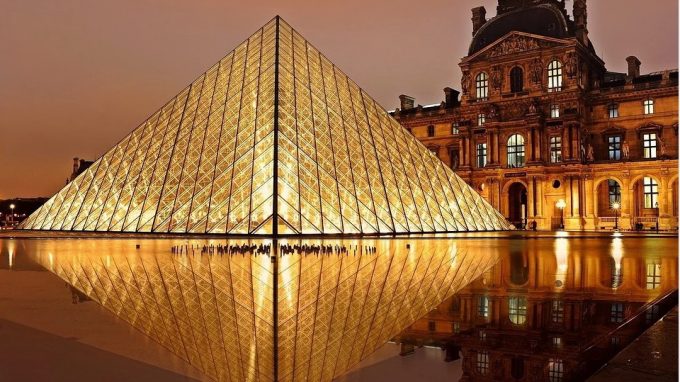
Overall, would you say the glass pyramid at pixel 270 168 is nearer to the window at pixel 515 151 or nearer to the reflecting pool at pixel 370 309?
the reflecting pool at pixel 370 309

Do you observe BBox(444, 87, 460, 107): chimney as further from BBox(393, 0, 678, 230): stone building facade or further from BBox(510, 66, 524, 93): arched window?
BBox(510, 66, 524, 93): arched window

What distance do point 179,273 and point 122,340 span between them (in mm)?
5551

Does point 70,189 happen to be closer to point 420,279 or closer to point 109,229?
point 109,229

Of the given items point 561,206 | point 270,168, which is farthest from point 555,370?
point 561,206

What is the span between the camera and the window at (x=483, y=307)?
6980 millimetres

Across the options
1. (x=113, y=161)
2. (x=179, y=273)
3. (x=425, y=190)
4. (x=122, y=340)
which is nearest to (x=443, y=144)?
(x=425, y=190)

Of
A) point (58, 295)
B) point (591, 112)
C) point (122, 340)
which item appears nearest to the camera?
point (122, 340)

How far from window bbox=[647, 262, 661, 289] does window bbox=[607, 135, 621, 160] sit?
3584 centimetres

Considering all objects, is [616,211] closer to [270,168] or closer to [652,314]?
[270,168]

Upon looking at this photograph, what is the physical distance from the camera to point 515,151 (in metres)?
49.2

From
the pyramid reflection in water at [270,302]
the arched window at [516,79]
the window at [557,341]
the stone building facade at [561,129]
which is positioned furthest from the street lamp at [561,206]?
the window at [557,341]

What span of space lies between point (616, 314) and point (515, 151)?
43.7m

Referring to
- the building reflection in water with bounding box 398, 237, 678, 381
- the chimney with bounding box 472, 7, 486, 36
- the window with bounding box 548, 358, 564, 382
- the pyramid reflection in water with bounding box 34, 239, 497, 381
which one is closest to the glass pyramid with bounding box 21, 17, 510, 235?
the pyramid reflection in water with bounding box 34, 239, 497, 381

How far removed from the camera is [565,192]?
4622 centimetres
